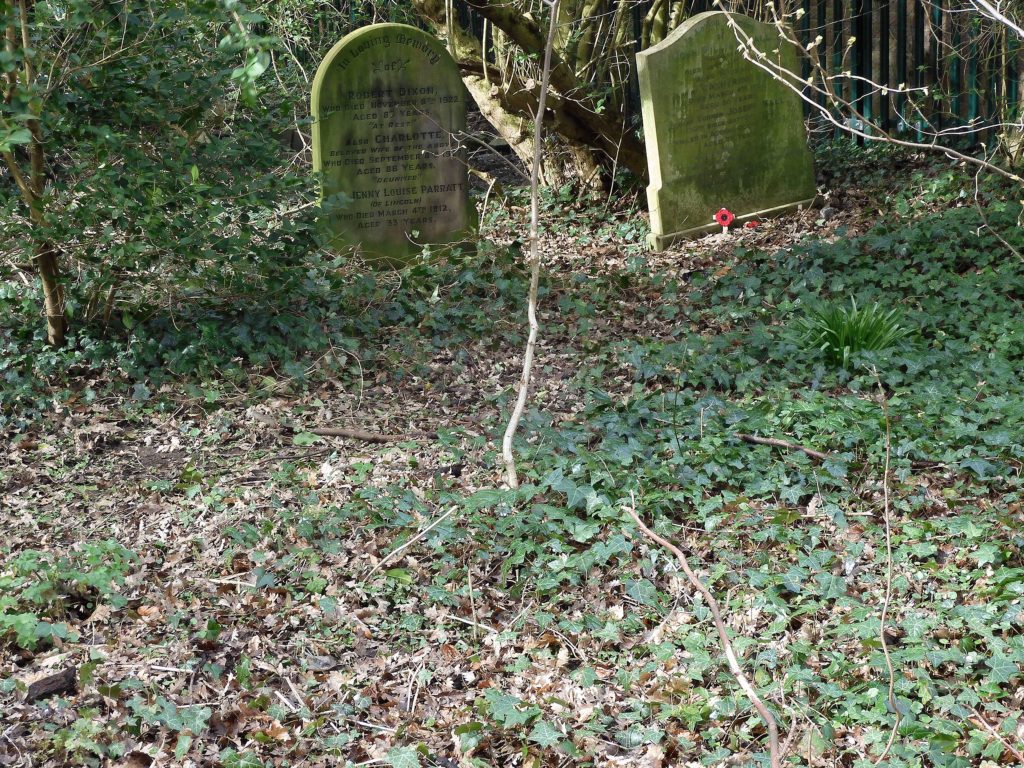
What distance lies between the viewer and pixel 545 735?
10.1ft

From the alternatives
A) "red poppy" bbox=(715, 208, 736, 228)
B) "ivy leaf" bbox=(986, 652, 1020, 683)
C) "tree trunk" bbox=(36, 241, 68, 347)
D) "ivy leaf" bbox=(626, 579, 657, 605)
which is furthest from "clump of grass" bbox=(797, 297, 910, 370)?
"tree trunk" bbox=(36, 241, 68, 347)

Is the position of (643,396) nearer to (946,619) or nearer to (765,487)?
(765,487)

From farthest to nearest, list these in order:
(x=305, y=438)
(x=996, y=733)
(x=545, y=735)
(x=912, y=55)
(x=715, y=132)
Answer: (x=912, y=55) → (x=715, y=132) → (x=305, y=438) → (x=545, y=735) → (x=996, y=733)

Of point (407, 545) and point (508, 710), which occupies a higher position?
point (407, 545)

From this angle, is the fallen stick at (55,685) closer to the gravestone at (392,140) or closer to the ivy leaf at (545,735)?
the ivy leaf at (545,735)

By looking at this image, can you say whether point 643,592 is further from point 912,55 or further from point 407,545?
point 912,55

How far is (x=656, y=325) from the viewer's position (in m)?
6.77

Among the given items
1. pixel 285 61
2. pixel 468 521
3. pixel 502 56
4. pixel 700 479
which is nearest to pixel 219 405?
pixel 468 521

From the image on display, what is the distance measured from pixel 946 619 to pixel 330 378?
3.66 meters

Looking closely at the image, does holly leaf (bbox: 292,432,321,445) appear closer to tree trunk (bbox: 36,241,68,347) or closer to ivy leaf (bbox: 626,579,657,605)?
tree trunk (bbox: 36,241,68,347)

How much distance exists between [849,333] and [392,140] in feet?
12.8

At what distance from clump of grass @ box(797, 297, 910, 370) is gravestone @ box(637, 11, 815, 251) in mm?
2749

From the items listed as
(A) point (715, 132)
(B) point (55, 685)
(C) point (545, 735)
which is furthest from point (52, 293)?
(A) point (715, 132)

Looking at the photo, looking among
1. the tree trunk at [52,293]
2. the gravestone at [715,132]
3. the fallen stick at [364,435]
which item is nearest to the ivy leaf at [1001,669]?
the fallen stick at [364,435]
